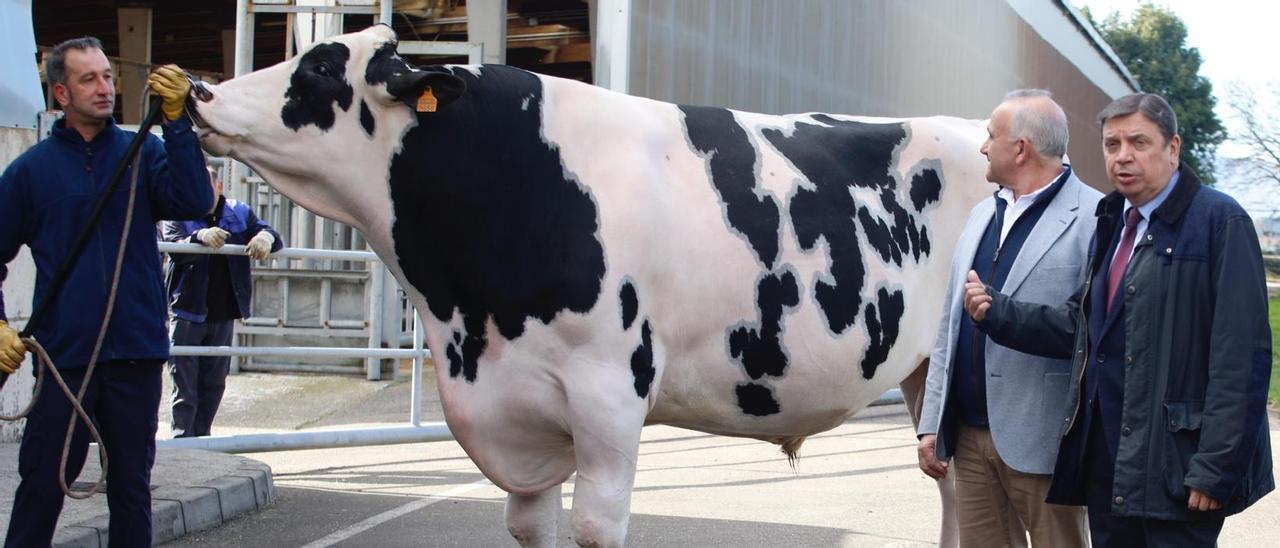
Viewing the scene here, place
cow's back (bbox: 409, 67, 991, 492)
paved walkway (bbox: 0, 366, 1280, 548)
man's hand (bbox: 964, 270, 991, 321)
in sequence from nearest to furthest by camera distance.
→ man's hand (bbox: 964, 270, 991, 321), cow's back (bbox: 409, 67, 991, 492), paved walkway (bbox: 0, 366, 1280, 548)

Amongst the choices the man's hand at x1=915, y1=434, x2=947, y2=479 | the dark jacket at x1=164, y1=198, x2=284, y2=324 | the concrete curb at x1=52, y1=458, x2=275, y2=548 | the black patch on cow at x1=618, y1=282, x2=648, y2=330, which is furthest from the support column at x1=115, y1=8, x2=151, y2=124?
the man's hand at x1=915, y1=434, x2=947, y2=479

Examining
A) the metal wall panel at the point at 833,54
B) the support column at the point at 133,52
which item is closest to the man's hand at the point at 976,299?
the metal wall panel at the point at 833,54

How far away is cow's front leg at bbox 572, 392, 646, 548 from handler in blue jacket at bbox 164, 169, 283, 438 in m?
4.92

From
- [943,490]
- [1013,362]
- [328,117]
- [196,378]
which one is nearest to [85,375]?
[328,117]

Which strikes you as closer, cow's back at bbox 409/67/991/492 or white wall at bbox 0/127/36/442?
cow's back at bbox 409/67/991/492

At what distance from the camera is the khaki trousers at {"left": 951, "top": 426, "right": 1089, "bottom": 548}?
13.6 feet

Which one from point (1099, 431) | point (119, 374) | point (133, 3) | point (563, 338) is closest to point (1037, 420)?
point (1099, 431)

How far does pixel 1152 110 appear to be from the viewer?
11.9 feet

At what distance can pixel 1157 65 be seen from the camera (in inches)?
2507

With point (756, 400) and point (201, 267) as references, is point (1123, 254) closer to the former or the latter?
point (756, 400)

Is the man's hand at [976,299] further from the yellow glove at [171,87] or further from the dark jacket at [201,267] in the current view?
the dark jacket at [201,267]

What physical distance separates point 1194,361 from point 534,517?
7.13 feet

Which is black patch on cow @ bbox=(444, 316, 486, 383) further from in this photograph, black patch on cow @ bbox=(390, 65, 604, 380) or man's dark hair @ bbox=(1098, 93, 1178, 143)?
man's dark hair @ bbox=(1098, 93, 1178, 143)

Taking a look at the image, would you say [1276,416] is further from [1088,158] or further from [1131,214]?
[1088,158]
